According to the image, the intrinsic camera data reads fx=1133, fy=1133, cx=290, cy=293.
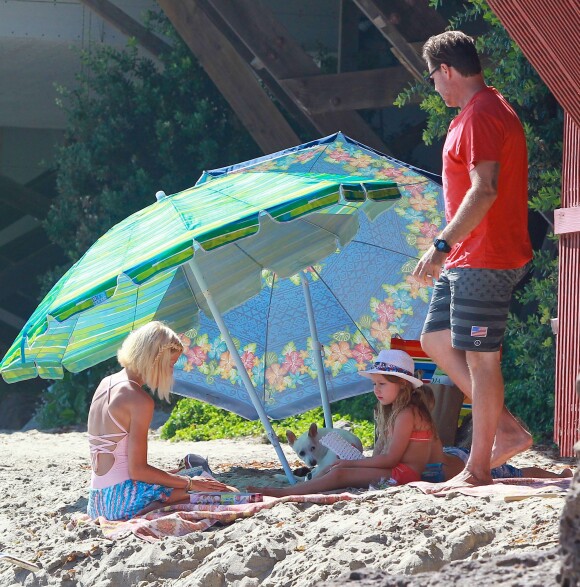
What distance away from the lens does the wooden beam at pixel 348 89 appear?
357 inches

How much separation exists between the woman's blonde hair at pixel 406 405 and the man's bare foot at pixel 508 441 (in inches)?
22.6

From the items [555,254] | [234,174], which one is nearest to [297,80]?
[555,254]

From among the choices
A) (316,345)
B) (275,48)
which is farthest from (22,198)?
(316,345)

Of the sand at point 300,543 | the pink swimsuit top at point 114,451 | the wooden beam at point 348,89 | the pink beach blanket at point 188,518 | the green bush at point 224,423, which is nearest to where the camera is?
the sand at point 300,543

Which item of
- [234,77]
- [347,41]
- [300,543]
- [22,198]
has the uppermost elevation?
[347,41]

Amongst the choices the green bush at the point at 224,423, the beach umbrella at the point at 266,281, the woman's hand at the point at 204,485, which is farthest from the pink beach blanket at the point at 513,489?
the green bush at the point at 224,423

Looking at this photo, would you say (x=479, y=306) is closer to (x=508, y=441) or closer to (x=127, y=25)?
(x=508, y=441)

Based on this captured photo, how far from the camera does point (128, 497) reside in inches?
200

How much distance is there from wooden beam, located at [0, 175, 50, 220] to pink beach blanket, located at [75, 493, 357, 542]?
388 inches

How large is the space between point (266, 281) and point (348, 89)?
9.05 feet

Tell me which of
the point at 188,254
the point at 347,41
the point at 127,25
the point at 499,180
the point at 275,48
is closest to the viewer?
the point at 499,180

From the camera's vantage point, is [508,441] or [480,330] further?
[508,441]

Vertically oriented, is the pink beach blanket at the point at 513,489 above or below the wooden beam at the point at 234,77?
below

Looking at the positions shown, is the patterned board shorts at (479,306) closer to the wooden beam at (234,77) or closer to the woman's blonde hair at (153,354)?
the woman's blonde hair at (153,354)
